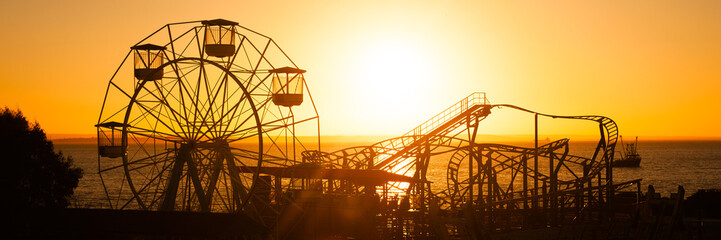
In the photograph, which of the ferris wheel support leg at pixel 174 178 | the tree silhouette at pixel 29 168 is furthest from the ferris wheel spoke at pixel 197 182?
the tree silhouette at pixel 29 168

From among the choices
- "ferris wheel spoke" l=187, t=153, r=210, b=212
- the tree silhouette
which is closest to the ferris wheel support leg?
"ferris wheel spoke" l=187, t=153, r=210, b=212

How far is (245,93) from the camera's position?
115ft

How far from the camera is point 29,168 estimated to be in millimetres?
54375

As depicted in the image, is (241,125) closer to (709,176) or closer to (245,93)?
(245,93)

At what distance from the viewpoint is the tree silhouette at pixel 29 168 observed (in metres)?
51.8

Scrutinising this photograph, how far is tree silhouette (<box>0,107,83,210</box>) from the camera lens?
5184 centimetres

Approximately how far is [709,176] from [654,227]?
12916 cm

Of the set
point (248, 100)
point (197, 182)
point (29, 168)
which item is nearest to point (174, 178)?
point (197, 182)

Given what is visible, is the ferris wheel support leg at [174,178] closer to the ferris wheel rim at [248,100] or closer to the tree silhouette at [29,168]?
the ferris wheel rim at [248,100]

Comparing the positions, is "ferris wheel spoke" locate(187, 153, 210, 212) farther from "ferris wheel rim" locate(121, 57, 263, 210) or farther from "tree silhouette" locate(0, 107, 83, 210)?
"tree silhouette" locate(0, 107, 83, 210)

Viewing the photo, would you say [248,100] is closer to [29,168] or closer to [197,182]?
[197,182]

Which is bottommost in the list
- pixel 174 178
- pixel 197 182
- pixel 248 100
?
pixel 197 182

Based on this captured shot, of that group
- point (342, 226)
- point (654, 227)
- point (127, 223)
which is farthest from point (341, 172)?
point (654, 227)

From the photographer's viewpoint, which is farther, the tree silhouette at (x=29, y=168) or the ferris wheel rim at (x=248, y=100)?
the tree silhouette at (x=29, y=168)
